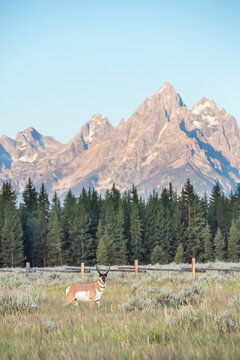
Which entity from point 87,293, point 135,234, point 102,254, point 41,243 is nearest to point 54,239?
point 41,243

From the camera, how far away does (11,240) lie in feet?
195

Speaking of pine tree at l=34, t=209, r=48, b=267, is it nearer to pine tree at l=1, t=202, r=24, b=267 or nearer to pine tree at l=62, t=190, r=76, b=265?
pine tree at l=62, t=190, r=76, b=265

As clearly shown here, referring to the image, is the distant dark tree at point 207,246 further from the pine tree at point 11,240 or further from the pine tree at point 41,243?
the pine tree at point 11,240

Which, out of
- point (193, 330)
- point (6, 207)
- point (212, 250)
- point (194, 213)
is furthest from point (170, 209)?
point (193, 330)

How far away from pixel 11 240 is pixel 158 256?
89.0 feet

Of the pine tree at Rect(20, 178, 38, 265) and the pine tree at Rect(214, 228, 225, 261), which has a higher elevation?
the pine tree at Rect(20, 178, 38, 265)

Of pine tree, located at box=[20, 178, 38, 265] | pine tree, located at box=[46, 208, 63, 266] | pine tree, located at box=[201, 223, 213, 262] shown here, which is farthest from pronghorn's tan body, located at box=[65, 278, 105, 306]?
pine tree, located at box=[201, 223, 213, 262]

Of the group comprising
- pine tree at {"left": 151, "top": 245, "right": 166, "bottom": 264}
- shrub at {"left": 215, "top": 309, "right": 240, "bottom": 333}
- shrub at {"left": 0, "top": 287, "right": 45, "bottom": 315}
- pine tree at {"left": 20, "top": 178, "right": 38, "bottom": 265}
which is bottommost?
pine tree at {"left": 151, "top": 245, "right": 166, "bottom": 264}

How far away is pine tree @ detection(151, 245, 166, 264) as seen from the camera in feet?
228

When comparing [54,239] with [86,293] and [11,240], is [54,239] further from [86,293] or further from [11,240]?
[86,293]

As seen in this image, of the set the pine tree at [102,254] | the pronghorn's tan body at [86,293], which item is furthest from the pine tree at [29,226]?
the pronghorn's tan body at [86,293]

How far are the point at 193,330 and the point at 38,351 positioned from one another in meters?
1.93

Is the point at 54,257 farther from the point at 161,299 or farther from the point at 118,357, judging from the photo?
the point at 118,357

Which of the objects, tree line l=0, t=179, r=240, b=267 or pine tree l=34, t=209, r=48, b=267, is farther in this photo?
pine tree l=34, t=209, r=48, b=267
